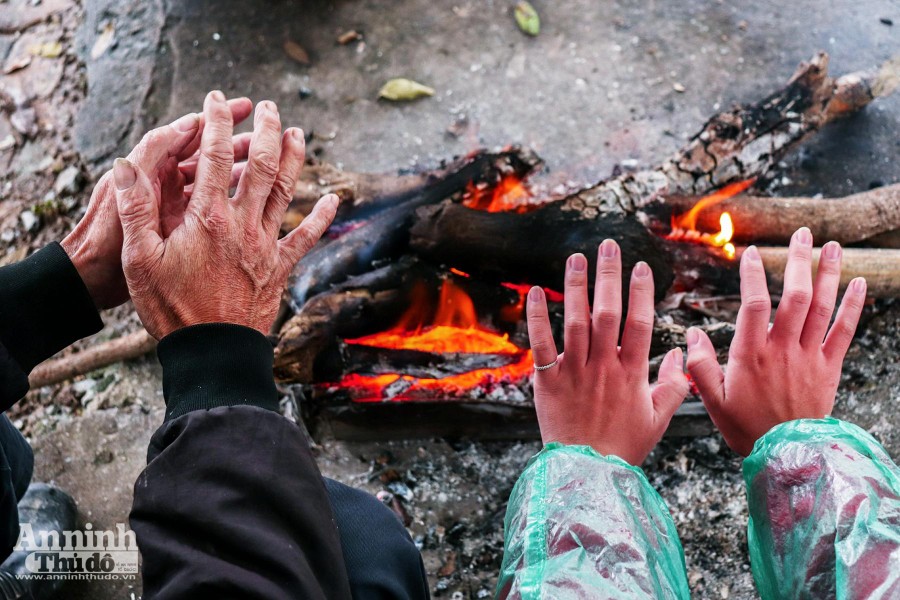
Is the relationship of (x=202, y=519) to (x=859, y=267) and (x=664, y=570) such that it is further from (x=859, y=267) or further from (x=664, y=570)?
(x=859, y=267)

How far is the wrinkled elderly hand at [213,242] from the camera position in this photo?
1598 mm

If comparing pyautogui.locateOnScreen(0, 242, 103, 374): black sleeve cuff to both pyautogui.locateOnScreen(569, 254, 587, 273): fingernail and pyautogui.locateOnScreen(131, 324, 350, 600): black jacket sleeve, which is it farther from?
pyautogui.locateOnScreen(569, 254, 587, 273): fingernail

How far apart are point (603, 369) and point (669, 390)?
0.20 metres

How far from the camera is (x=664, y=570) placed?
145 cm

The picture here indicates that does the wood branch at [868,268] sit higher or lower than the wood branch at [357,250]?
higher

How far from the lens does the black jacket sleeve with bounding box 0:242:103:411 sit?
5.61 feet

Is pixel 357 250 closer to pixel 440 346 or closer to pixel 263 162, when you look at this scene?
pixel 440 346

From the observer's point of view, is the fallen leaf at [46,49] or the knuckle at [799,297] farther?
the fallen leaf at [46,49]

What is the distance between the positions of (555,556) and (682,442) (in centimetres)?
127

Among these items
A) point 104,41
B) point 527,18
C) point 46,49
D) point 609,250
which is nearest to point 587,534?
point 609,250

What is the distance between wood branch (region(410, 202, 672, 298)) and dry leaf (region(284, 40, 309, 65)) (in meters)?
1.94

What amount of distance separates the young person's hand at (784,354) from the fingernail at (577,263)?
0.40 meters

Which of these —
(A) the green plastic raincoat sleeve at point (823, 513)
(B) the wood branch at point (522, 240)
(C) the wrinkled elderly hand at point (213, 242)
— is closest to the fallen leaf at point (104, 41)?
(B) the wood branch at point (522, 240)

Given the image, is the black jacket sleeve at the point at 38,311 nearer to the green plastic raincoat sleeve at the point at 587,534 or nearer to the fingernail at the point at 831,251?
the green plastic raincoat sleeve at the point at 587,534
